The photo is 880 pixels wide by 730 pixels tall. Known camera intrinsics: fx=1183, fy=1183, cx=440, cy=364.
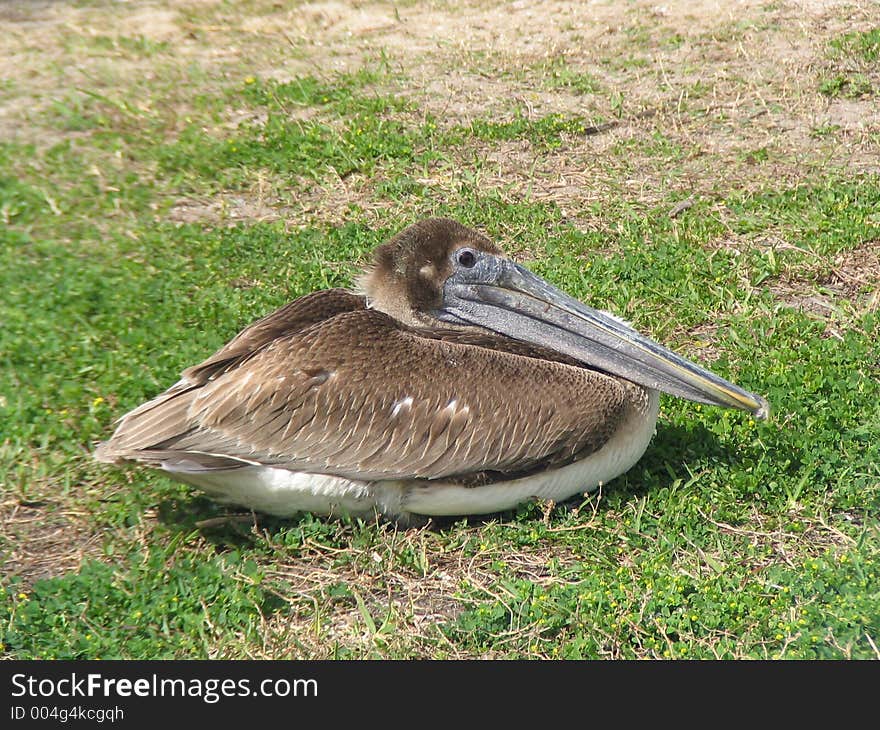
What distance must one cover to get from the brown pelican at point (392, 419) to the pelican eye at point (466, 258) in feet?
1.32

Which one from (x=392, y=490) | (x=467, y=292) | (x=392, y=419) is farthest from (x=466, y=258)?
(x=392, y=490)

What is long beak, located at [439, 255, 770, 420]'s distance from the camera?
4.64 meters

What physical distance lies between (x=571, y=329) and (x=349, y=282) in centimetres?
193

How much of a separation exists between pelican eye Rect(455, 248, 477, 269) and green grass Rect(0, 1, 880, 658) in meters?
1.07

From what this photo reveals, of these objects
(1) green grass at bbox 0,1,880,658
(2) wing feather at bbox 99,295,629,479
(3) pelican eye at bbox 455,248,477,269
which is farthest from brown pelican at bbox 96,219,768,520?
(3) pelican eye at bbox 455,248,477,269

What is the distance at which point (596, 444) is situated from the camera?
450 centimetres

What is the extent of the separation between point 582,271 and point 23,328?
2.89 m

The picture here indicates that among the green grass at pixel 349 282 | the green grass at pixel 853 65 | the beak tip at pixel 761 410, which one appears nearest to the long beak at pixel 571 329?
the beak tip at pixel 761 410

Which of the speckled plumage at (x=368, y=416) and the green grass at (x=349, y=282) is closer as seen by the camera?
the green grass at (x=349, y=282)

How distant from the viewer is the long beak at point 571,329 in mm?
4645

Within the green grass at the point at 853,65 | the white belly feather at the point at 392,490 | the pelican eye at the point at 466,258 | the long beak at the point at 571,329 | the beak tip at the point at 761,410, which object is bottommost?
the white belly feather at the point at 392,490

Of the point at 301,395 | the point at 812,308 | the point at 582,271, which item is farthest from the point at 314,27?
the point at 301,395

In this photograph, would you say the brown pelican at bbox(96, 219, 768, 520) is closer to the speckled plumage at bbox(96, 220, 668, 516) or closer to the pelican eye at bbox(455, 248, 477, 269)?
the speckled plumage at bbox(96, 220, 668, 516)

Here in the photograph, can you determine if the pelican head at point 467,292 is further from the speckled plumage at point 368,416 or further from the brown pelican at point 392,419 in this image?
the speckled plumage at point 368,416
